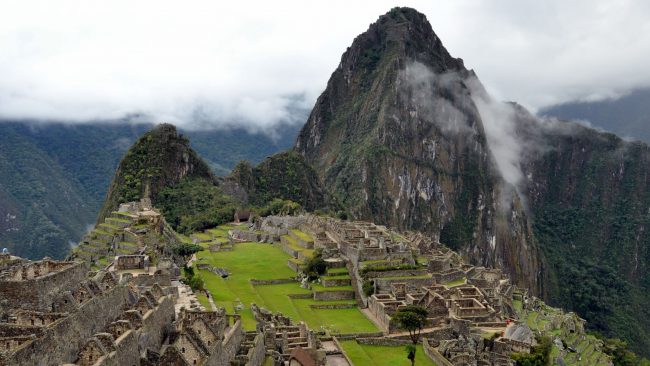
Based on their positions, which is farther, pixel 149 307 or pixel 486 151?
pixel 486 151

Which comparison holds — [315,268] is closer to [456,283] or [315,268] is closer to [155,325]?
[456,283]

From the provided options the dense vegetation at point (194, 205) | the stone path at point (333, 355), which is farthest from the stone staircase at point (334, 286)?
the dense vegetation at point (194, 205)

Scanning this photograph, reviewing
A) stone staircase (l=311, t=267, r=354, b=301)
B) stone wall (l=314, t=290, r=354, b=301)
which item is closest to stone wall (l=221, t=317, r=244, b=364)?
stone wall (l=314, t=290, r=354, b=301)

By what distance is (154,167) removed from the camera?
3711 inches

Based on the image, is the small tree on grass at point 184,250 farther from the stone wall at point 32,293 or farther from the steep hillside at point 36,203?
the stone wall at point 32,293

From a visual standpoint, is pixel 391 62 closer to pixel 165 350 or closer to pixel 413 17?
pixel 413 17

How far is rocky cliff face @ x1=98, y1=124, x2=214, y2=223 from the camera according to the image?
3477 inches

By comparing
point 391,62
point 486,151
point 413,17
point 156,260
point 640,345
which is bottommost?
point 640,345

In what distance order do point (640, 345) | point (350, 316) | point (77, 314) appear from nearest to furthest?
point (77, 314) → point (350, 316) → point (640, 345)

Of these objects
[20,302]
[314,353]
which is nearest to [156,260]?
[314,353]

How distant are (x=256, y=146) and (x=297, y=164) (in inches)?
2396

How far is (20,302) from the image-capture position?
762 inches

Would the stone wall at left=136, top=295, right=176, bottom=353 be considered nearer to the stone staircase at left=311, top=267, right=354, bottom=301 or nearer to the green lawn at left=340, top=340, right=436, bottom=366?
the green lawn at left=340, top=340, right=436, bottom=366

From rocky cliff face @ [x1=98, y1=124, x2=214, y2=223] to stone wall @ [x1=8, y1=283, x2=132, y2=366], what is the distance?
205 ft
